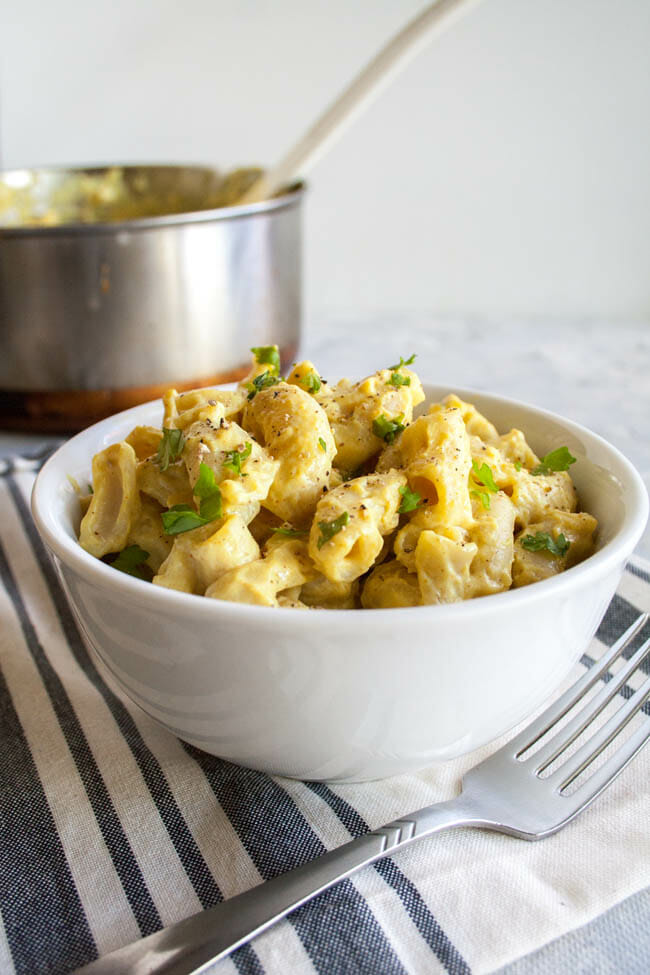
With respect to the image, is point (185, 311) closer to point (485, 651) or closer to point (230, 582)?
point (230, 582)

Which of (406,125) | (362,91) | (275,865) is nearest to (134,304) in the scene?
(362,91)

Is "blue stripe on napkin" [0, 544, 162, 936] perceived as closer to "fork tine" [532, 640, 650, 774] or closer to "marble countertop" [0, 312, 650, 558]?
"fork tine" [532, 640, 650, 774]

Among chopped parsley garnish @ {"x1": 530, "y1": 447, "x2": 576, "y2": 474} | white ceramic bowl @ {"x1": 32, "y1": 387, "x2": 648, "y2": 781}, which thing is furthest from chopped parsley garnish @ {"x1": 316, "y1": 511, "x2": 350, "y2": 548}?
chopped parsley garnish @ {"x1": 530, "y1": 447, "x2": 576, "y2": 474}

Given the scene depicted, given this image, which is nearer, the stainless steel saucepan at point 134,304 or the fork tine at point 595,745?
the fork tine at point 595,745

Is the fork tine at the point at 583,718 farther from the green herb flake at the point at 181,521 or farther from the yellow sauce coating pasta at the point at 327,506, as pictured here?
the green herb flake at the point at 181,521

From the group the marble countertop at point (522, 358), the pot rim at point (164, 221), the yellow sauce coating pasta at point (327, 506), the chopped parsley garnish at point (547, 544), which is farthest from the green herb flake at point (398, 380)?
the marble countertop at point (522, 358)

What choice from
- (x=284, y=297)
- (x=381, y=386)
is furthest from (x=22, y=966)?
(x=284, y=297)

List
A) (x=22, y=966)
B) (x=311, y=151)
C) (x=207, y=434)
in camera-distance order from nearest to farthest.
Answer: (x=22, y=966)
(x=207, y=434)
(x=311, y=151)
